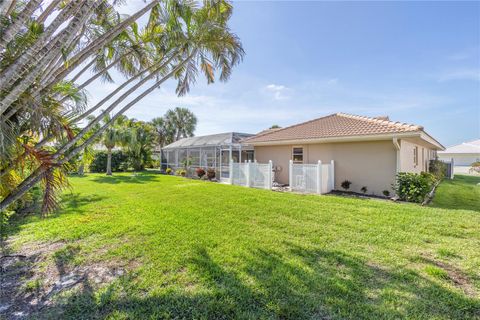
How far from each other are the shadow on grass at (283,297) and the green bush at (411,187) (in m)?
6.83

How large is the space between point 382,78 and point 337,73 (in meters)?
2.86

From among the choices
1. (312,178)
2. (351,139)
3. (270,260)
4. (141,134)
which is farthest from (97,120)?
(141,134)

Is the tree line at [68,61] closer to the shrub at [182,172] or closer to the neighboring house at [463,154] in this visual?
the shrub at [182,172]

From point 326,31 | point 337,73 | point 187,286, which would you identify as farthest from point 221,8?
point 337,73

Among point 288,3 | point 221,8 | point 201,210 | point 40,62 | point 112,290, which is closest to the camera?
point 40,62

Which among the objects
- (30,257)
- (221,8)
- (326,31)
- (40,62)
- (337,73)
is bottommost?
(30,257)

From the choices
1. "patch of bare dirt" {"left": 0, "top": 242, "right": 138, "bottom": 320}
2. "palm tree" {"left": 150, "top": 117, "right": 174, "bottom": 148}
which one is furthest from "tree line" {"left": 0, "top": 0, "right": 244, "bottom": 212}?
"palm tree" {"left": 150, "top": 117, "right": 174, "bottom": 148}

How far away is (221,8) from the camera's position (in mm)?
6586

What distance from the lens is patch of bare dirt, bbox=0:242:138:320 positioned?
316 cm

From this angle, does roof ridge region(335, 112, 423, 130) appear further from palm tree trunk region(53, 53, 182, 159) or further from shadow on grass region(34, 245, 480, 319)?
palm tree trunk region(53, 53, 182, 159)

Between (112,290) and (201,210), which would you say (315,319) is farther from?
(201,210)

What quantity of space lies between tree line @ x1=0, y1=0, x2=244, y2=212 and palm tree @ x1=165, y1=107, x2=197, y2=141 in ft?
102

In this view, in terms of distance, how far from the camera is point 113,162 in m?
27.8

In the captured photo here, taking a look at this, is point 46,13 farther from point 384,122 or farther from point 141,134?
point 141,134
